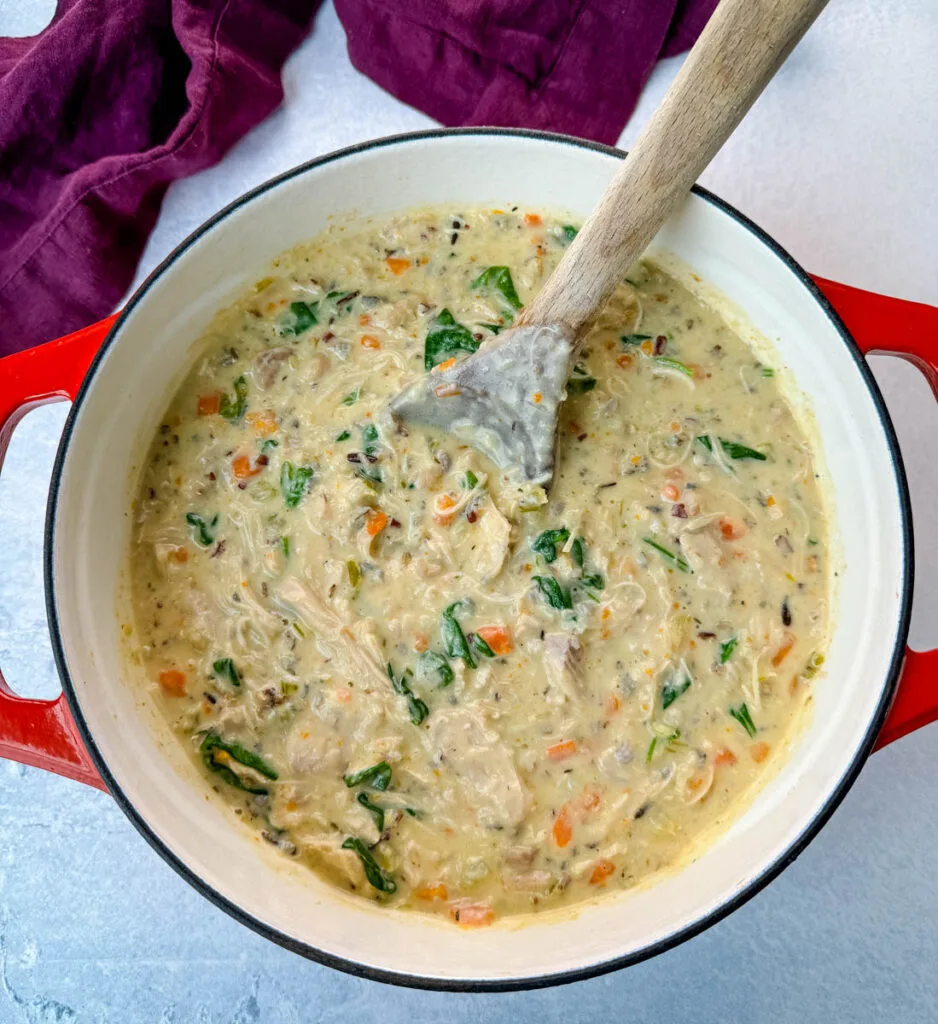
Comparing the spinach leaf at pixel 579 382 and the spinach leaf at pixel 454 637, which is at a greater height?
the spinach leaf at pixel 579 382

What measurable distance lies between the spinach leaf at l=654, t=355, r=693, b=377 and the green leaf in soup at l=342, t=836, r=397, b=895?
162 cm

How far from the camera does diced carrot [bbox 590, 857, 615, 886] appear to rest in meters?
2.76

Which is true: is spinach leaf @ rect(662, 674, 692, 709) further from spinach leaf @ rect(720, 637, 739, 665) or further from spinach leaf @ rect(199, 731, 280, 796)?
spinach leaf @ rect(199, 731, 280, 796)

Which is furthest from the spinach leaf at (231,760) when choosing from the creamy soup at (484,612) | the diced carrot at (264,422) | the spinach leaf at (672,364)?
the spinach leaf at (672,364)

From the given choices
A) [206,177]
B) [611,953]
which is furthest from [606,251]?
[611,953]

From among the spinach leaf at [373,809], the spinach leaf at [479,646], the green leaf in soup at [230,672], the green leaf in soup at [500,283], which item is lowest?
the spinach leaf at [373,809]

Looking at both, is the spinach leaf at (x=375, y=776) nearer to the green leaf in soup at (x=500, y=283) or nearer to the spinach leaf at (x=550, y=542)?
the spinach leaf at (x=550, y=542)

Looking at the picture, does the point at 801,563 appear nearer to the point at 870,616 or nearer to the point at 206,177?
the point at 870,616

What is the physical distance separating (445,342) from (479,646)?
90 centimetres

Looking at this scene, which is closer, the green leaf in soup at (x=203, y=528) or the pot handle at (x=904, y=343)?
the pot handle at (x=904, y=343)

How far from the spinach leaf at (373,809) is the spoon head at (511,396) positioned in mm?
995

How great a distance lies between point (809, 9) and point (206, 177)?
197 cm

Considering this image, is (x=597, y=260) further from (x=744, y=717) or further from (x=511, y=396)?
(x=744, y=717)

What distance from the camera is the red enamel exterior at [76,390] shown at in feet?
8.33
